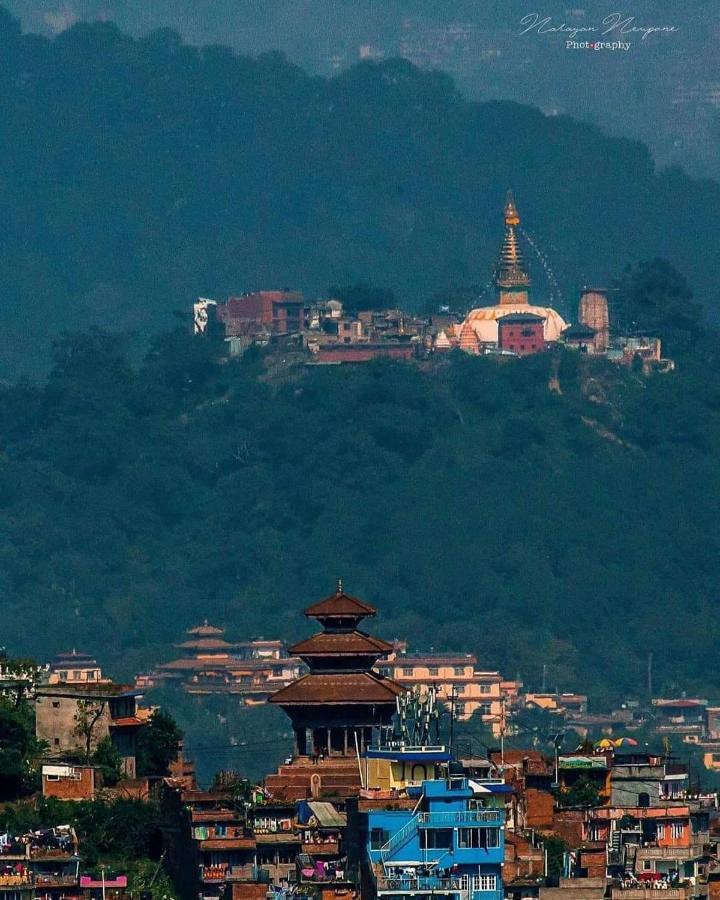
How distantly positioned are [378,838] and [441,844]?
127cm

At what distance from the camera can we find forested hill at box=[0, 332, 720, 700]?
178 metres

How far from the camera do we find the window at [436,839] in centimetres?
6053

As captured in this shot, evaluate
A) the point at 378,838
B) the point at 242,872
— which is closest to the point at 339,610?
the point at 242,872

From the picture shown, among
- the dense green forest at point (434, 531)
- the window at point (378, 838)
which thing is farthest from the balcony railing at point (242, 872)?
the dense green forest at point (434, 531)

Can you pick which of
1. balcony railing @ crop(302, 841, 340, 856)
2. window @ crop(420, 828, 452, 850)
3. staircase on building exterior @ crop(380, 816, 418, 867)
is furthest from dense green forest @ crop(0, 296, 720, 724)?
window @ crop(420, 828, 452, 850)

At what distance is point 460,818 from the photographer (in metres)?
60.9

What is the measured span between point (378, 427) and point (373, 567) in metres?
13.6

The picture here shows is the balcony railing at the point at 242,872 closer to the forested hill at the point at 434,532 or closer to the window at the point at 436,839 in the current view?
the window at the point at 436,839

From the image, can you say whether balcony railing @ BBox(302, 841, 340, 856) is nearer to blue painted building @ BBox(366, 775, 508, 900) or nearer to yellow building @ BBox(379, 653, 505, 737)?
blue painted building @ BBox(366, 775, 508, 900)

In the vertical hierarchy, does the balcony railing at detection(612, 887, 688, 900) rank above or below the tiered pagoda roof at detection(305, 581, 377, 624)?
below

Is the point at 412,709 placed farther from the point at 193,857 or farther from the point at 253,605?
the point at 253,605

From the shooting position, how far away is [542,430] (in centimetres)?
19675

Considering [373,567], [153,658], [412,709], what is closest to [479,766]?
[412,709]

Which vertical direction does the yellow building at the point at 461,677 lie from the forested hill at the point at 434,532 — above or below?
below
